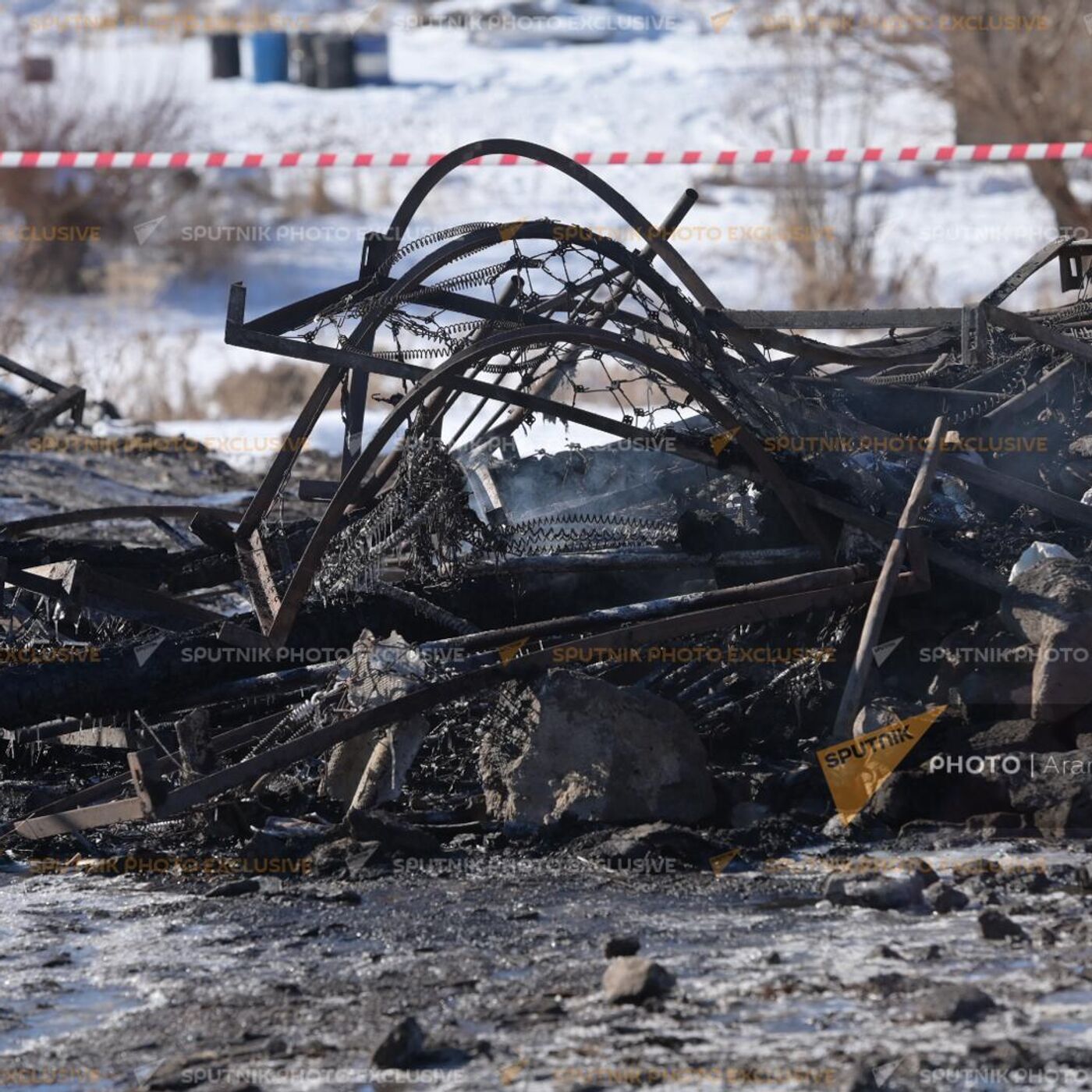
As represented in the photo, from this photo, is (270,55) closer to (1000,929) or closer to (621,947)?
(621,947)

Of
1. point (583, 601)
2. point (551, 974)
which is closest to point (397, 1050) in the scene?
→ point (551, 974)

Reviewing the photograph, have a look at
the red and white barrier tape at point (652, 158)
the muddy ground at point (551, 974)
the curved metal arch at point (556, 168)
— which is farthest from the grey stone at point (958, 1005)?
the red and white barrier tape at point (652, 158)

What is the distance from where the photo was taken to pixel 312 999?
3451 millimetres

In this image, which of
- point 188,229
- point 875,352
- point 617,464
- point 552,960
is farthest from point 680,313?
point 188,229

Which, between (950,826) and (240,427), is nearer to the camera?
(950,826)

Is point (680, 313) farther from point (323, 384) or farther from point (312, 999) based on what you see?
point (312, 999)

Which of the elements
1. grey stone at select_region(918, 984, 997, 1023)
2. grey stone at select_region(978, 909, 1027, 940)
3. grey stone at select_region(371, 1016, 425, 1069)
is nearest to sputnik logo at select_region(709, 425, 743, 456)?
grey stone at select_region(978, 909, 1027, 940)

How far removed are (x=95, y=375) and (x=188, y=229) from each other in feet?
25.3

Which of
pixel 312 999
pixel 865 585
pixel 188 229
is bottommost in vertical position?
pixel 312 999

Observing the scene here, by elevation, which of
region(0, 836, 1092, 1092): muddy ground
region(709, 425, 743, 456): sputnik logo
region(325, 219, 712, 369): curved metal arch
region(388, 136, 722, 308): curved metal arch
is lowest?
region(0, 836, 1092, 1092): muddy ground

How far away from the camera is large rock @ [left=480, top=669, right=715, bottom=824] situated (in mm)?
4484

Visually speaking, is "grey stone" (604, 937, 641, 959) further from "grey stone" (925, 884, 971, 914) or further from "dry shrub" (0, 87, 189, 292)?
"dry shrub" (0, 87, 189, 292)

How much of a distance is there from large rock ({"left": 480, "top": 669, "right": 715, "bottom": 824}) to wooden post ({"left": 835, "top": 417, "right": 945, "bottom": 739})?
49 centimetres

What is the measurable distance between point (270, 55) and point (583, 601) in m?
25.3
